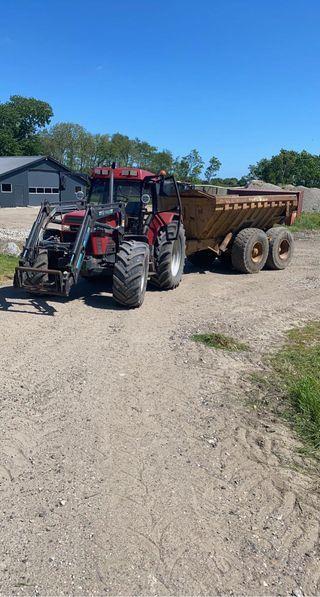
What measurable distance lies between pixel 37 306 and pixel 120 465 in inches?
186

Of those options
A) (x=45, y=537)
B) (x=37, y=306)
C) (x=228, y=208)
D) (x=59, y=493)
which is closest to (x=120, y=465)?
(x=59, y=493)

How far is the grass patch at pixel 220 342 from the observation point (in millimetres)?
6902

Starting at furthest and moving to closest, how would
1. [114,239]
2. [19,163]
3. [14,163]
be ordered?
[14,163] → [19,163] → [114,239]

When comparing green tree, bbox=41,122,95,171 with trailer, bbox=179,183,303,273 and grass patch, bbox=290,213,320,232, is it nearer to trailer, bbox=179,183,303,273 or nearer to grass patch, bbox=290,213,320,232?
grass patch, bbox=290,213,320,232

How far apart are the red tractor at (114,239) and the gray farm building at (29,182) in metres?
28.7

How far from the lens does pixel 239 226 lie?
12383 millimetres

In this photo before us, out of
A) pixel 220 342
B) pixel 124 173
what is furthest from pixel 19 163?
pixel 220 342

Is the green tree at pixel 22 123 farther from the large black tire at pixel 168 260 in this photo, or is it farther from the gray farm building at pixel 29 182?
the large black tire at pixel 168 260

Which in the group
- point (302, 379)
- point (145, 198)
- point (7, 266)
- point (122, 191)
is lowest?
point (302, 379)

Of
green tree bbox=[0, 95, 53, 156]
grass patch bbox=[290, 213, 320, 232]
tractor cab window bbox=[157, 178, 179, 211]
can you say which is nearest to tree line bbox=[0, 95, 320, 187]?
green tree bbox=[0, 95, 53, 156]

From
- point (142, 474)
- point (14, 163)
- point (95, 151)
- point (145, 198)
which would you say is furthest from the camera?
point (95, 151)

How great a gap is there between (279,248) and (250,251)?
4.61 feet

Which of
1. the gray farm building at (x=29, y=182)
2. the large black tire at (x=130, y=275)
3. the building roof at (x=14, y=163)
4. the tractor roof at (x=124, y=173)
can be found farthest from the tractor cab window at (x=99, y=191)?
the building roof at (x=14, y=163)

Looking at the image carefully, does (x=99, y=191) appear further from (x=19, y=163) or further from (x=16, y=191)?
(x=19, y=163)
